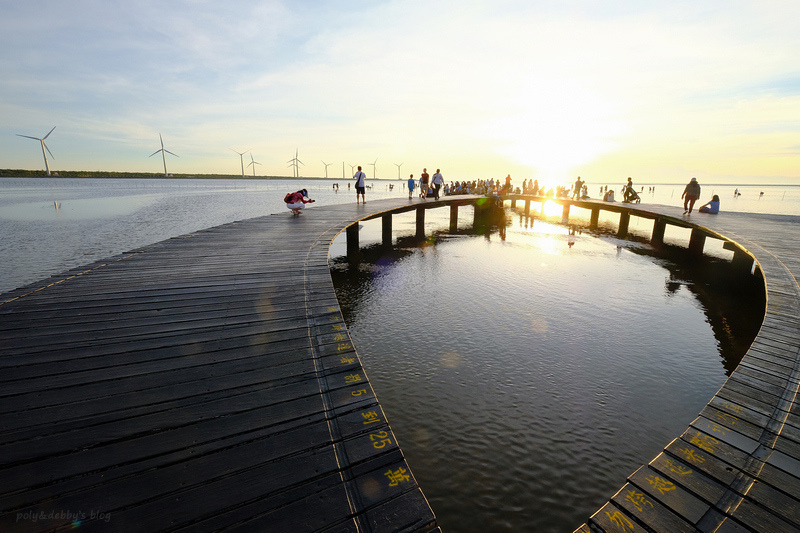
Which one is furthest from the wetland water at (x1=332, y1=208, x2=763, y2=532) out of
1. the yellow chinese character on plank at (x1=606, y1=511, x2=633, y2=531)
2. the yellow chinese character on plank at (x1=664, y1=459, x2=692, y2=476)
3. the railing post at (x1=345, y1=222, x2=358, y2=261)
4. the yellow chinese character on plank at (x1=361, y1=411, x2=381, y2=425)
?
the railing post at (x1=345, y1=222, x2=358, y2=261)

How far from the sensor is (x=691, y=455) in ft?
12.2

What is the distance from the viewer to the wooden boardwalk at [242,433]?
2.72 m

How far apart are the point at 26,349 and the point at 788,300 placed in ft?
44.5

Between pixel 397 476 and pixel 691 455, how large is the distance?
10.6 ft

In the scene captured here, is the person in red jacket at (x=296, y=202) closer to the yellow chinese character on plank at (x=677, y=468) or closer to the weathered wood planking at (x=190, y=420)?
the weathered wood planking at (x=190, y=420)

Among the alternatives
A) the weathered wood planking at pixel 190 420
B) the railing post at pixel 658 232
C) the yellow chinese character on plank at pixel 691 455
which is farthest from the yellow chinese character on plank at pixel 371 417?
the railing post at pixel 658 232

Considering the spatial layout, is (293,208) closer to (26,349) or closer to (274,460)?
(26,349)

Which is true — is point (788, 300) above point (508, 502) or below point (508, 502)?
above

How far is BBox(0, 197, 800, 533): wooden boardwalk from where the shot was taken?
272 centimetres

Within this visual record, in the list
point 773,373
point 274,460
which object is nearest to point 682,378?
point 773,373

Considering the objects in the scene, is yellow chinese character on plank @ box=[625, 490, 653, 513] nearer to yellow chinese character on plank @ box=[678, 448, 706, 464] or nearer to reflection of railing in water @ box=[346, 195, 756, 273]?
yellow chinese character on plank @ box=[678, 448, 706, 464]

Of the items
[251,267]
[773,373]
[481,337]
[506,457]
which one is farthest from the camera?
[481,337]

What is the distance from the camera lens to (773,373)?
5016 millimetres

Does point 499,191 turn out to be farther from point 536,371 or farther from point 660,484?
point 660,484
